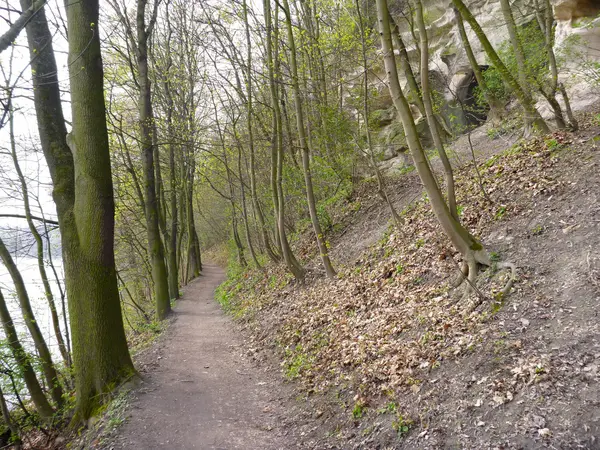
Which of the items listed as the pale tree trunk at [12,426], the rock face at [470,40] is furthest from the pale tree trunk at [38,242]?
the rock face at [470,40]

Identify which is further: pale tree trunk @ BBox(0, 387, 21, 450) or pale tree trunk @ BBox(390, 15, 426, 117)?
pale tree trunk @ BBox(390, 15, 426, 117)

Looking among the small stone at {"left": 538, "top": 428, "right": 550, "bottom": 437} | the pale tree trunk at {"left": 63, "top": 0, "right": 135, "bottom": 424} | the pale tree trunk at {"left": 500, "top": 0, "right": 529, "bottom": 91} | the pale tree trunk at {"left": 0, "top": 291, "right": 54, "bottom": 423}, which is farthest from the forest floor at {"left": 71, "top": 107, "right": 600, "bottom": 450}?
the pale tree trunk at {"left": 0, "top": 291, "right": 54, "bottom": 423}

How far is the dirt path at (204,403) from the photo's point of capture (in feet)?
15.6

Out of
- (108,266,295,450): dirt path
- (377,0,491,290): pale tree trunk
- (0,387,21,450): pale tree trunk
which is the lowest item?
(108,266,295,450): dirt path

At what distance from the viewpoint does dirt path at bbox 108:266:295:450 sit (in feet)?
15.6

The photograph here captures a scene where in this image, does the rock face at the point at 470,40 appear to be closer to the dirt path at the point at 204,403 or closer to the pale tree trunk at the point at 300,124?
the pale tree trunk at the point at 300,124

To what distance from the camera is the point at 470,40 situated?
687 inches

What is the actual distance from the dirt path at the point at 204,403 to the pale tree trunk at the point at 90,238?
2.53 ft

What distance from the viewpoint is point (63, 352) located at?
10.0 m

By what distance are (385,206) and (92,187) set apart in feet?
27.3

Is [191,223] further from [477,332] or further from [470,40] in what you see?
[477,332]

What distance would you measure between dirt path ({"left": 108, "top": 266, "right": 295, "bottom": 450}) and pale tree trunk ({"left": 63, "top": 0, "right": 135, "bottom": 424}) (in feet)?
2.53

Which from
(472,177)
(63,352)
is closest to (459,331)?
(472,177)

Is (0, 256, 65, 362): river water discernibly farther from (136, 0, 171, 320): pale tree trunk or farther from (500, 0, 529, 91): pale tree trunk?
(500, 0, 529, 91): pale tree trunk
